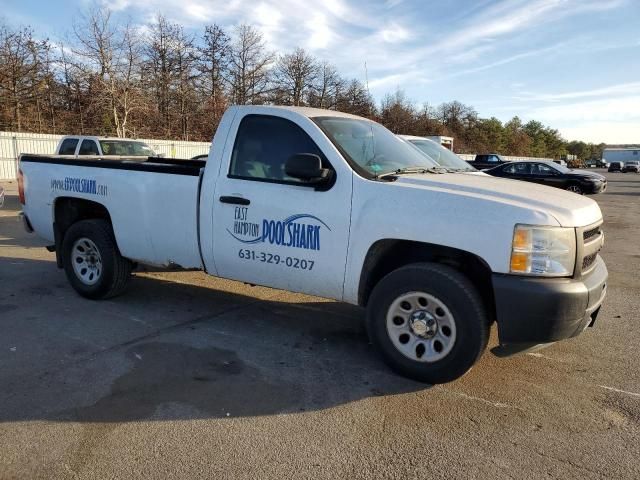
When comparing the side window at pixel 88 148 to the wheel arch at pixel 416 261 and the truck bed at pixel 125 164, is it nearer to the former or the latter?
the truck bed at pixel 125 164

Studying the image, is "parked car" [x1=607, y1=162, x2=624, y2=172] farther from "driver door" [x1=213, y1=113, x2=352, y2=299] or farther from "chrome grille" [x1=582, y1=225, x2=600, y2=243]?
"driver door" [x1=213, y1=113, x2=352, y2=299]

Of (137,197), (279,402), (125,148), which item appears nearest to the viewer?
(279,402)

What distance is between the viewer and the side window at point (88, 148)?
14.4m

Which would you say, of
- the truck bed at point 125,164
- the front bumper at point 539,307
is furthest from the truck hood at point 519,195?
→ the truck bed at point 125,164

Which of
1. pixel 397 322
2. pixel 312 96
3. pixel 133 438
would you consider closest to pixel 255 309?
pixel 397 322

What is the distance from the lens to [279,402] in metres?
3.37

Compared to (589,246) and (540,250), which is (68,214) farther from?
(589,246)

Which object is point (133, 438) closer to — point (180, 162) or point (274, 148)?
point (274, 148)

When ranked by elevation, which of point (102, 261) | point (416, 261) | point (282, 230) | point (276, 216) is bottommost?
point (102, 261)

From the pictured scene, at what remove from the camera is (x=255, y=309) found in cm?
537

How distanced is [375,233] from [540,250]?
113 cm

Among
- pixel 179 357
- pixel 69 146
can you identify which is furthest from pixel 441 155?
pixel 69 146

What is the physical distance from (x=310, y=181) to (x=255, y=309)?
77.7 inches

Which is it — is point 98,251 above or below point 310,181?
below
